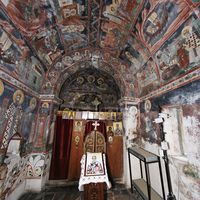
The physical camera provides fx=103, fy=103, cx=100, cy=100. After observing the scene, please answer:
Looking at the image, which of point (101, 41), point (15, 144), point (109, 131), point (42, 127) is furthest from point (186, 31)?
point (15, 144)

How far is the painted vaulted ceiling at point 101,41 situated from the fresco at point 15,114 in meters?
0.51

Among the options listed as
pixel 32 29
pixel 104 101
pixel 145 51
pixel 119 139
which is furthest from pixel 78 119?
pixel 145 51

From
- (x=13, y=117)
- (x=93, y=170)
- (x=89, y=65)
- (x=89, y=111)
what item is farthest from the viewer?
(x=89, y=65)

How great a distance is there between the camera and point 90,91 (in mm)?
5301

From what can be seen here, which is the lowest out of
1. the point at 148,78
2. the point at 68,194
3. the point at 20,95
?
the point at 68,194

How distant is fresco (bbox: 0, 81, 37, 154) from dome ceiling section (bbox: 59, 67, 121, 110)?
1541mm

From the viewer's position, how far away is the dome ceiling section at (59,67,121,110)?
5.09 meters

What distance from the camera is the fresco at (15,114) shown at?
262 centimetres

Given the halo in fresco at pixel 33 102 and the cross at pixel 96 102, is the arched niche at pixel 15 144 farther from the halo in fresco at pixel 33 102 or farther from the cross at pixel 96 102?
the cross at pixel 96 102

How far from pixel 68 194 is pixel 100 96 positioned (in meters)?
4.01

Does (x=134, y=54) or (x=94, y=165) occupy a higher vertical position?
(x=134, y=54)

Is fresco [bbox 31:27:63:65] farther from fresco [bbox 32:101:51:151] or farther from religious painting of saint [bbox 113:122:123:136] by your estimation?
religious painting of saint [bbox 113:122:123:136]

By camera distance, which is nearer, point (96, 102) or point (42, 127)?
point (42, 127)

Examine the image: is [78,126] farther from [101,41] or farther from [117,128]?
[101,41]
